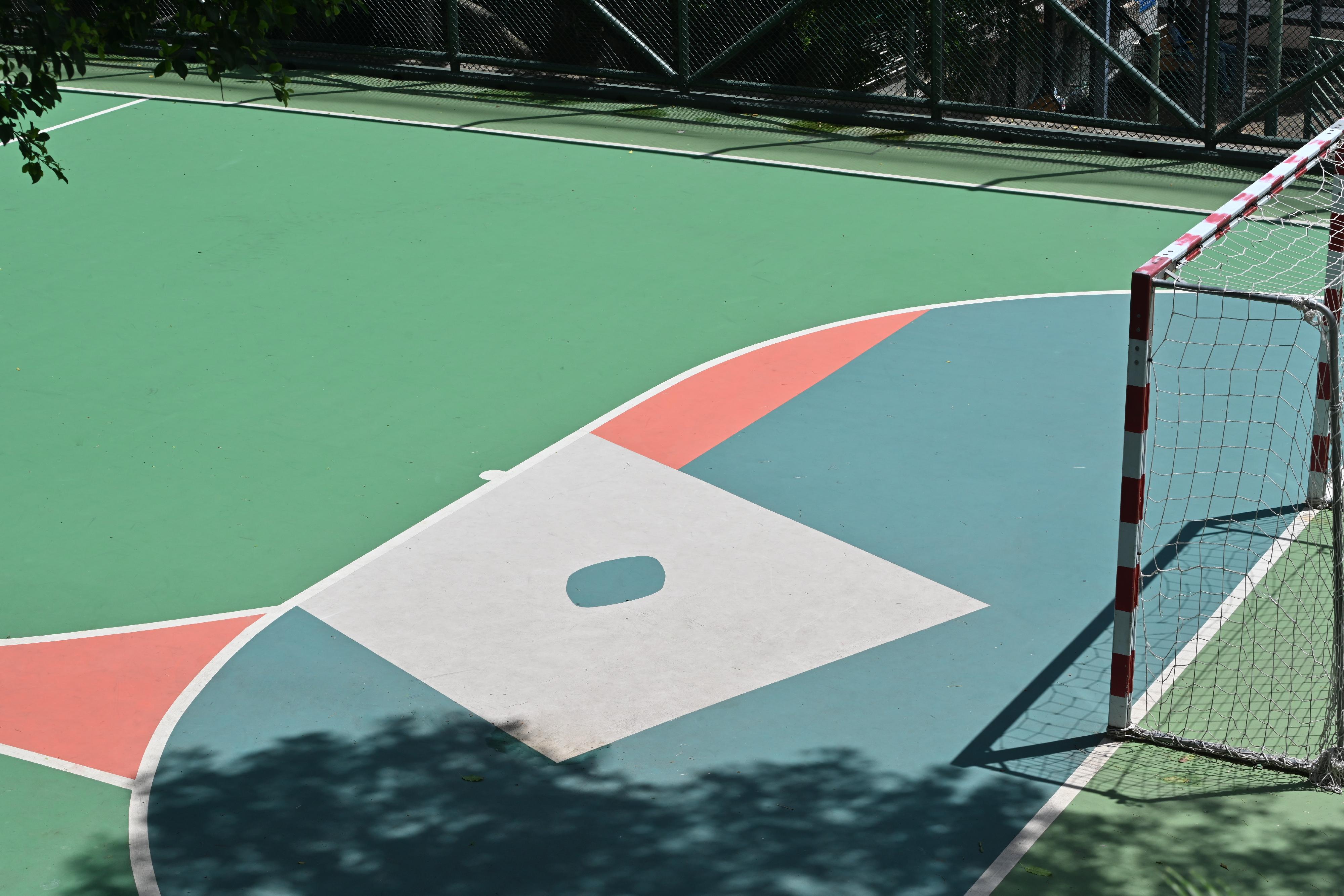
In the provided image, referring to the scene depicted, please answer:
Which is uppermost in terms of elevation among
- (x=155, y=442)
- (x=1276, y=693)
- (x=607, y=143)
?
(x=607, y=143)

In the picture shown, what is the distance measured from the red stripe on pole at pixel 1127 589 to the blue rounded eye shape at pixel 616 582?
103 inches

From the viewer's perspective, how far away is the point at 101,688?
7.87 m

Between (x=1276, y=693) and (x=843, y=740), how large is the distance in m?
2.23

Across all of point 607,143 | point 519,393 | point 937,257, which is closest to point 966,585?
point 519,393

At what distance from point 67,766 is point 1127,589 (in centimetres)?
507

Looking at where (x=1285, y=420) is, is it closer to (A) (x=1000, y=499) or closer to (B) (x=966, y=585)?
(A) (x=1000, y=499)

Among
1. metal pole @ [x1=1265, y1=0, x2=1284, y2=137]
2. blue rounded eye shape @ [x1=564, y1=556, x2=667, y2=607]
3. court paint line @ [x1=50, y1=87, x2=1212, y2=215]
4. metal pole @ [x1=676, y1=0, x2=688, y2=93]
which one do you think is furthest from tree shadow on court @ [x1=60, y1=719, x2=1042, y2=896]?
metal pole @ [x1=676, y1=0, x2=688, y2=93]

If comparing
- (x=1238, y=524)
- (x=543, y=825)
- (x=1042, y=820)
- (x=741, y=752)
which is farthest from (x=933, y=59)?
(x=543, y=825)

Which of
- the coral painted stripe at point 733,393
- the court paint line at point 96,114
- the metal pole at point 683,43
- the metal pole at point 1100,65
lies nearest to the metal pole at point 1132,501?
the coral painted stripe at point 733,393

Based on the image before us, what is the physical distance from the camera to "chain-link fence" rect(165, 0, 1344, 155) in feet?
51.3

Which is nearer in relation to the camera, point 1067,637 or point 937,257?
point 1067,637

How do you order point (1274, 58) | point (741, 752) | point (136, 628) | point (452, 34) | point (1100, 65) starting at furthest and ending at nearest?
1. point (452, 34)
2. point (1100, 65)
3. point (1274, 58)
4. point (136, 628)
5. point (741, 752)

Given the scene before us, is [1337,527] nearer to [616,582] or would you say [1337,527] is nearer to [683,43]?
[616,582]

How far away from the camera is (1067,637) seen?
26.3 ft
